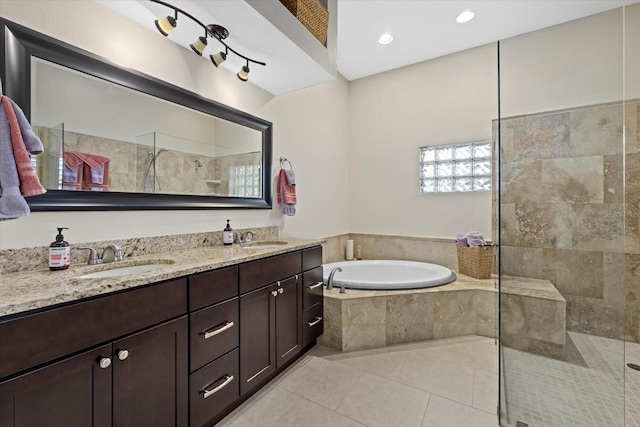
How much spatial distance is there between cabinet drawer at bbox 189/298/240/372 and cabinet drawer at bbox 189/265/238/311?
38 millimetres

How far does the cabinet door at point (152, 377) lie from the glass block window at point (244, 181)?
3.91 feet

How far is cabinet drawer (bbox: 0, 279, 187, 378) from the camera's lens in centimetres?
82

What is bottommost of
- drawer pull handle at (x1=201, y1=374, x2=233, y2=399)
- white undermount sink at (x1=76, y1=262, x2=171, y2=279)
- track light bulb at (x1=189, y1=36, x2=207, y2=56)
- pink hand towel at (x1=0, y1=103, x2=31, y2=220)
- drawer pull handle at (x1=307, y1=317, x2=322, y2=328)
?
drawer pull handle at (x1=201, y1=374, x2=233, y2=399)

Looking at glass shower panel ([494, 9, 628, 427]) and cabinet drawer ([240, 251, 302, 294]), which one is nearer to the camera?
cabinet drawer ([240, 251, 302, 294])

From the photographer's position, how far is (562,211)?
A: 205 centimetres

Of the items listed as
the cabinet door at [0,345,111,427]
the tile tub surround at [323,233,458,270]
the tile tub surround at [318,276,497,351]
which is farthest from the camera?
the tile tub surround at [323,233,458,270]

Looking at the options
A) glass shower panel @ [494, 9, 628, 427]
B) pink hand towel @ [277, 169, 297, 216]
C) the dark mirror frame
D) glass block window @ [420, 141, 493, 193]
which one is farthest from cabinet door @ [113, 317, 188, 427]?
glass block window @ [420, 141, 493, 193]

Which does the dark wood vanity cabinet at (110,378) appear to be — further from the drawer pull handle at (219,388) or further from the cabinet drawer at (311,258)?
the cabinet drawer at (311,258)

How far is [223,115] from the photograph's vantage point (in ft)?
7.04

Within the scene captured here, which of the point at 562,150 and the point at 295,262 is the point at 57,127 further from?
the point at 562,150

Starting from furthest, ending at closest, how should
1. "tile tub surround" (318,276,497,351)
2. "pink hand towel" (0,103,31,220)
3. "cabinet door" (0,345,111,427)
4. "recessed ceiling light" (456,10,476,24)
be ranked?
"recessed ceiling light" (456,10,476,24), "tile tub surround" (318,276,497,351), "pink hand towel" (0,103,31,220), "cabinet door" (0,345,111,427)

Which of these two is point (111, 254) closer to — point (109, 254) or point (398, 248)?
point (109, 254)

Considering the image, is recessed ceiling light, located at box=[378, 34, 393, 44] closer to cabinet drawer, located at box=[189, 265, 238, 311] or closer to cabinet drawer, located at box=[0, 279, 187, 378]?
cabinet drawer, located at box=[189, 265, 238, 311]

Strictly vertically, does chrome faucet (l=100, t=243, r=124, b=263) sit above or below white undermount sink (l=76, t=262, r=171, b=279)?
above
